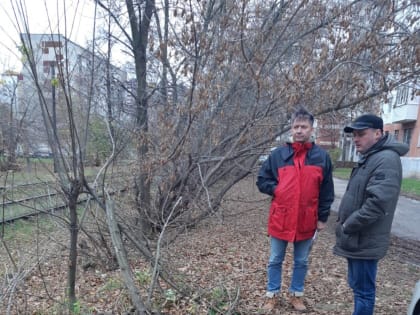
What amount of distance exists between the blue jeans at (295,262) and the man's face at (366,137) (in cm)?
103

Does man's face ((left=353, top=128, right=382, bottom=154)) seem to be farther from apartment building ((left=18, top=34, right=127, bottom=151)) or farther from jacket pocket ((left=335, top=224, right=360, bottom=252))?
apartment building ((left=18, top=34, right=127, bottom=151))

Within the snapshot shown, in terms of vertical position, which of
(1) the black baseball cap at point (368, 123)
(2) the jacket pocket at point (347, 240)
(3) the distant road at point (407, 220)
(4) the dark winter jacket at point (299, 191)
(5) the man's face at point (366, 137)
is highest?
(1) the black baseball cap at point (368, 123)

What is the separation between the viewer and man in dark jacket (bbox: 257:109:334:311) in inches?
127

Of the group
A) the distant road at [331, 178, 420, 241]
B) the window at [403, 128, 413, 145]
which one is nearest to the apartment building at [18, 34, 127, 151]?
the distant road at [331, 178, 420, 241]

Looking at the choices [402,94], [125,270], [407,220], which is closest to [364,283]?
[125,270]

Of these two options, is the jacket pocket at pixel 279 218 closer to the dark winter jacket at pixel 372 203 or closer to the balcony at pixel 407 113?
the dark winter jacket at pixel 372 203

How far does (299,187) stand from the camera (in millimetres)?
3213

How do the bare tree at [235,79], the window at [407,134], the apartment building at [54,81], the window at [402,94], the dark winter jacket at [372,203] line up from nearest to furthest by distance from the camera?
the dark winter jacket at [372,203] → the apartment building at [54,81] → the bare tree at [235,79] → the window at [402,94] → the window at [407,134]

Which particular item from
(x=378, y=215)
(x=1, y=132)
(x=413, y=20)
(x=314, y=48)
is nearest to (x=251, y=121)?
(x=314, y=48)

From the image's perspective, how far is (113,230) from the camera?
308 centimetres

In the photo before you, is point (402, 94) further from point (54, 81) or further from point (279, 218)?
point (54, 81)

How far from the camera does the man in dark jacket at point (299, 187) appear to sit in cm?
323

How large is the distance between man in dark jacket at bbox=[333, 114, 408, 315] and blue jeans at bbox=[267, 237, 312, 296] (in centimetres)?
44

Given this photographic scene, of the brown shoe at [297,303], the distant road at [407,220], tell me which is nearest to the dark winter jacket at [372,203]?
the brown shoe at [297,303]
